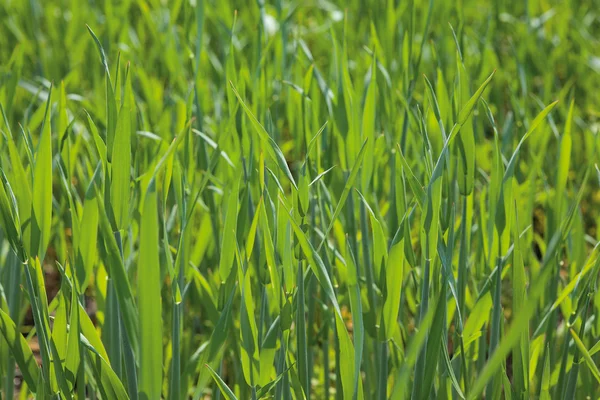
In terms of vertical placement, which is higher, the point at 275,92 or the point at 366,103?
the point at 366,103

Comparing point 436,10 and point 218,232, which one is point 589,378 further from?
point 436,10

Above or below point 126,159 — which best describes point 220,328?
below

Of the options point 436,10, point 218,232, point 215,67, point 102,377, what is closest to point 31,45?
point 215,67

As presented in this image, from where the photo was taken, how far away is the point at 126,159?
706mm

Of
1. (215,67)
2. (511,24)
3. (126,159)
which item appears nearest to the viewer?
(126,159)

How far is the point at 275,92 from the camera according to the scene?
60.2 inches

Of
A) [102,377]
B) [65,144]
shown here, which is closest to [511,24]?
[65,144]

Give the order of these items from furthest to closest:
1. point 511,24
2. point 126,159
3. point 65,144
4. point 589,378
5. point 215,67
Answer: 1. point 511,24
2. point 215,67
3. point 589,378
4. point 65,144
5. point 126,159

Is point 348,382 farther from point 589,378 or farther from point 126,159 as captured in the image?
point 589,378

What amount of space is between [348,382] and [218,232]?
0.36m

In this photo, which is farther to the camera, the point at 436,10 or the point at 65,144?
the point at 436,10

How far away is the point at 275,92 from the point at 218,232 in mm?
558

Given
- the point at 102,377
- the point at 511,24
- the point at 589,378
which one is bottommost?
the point at 589,378

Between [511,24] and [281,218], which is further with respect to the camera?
[511,24]
